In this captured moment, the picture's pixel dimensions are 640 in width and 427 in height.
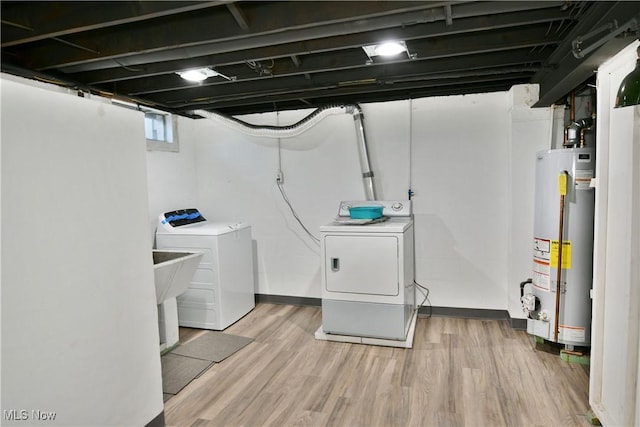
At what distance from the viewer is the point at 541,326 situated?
286 centimetres

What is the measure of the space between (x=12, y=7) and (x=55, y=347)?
1798mm

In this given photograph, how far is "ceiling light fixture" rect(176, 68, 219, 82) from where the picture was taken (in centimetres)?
277

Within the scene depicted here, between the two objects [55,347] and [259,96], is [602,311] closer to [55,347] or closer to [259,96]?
[55,347]

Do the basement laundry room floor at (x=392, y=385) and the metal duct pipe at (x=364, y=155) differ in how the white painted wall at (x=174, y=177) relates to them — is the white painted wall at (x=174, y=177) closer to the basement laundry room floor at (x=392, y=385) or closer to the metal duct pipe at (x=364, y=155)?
the basement laundry room floor at (x=392, y=385)

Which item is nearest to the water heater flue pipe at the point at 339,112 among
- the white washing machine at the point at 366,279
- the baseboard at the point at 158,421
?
the white washing machine at the point at 366,279

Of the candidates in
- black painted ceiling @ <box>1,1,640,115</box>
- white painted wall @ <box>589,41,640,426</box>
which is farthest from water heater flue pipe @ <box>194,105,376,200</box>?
white painted wall @ <box>589,41,640,426</box>

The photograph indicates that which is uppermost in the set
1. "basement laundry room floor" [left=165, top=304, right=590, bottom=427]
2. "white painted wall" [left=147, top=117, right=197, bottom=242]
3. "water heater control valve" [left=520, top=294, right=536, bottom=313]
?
"white painted wall" [left=147, top=117, right=197, bottom=242]

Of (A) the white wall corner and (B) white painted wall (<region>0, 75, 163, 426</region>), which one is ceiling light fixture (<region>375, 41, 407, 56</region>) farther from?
(B) white painted wall (<region>0, 75, 163, 426</region>)

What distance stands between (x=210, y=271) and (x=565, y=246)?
9.74ft

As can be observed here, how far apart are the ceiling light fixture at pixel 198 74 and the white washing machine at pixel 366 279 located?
60.4 inches

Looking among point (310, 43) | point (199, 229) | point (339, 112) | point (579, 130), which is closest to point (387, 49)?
point (310, 43)

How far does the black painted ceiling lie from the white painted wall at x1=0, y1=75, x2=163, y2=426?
596 millimetres

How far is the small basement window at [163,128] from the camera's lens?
13.1 feet

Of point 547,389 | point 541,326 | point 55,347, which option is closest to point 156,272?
point 55,347
